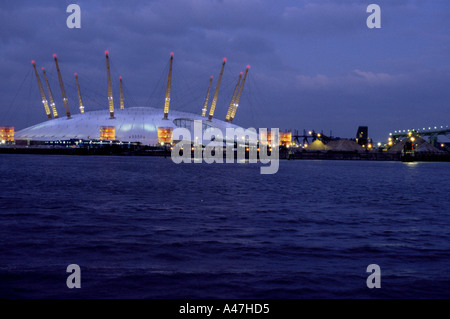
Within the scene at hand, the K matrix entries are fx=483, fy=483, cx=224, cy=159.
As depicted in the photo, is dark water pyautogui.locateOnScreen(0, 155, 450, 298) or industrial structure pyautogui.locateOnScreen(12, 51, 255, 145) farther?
industrial structure pyautogui.locateOnScreen(12, 51, 255, 145)

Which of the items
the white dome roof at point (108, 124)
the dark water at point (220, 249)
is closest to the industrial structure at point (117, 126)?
the white dome roof at point (108, 124)

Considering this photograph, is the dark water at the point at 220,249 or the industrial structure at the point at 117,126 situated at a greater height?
the industrial structure at the point at 117,126

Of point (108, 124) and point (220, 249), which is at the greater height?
point (108, 124)

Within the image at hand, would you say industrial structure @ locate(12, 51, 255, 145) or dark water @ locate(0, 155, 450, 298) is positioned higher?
industrial structure @ locate(12, 51, 255, 145)

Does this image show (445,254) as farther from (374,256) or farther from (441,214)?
(441,214)

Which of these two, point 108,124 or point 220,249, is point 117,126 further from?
point 220,249

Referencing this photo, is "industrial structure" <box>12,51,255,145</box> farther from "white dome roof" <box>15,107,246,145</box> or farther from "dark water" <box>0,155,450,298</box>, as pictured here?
"dark water" <box>0,155,450,298</box>

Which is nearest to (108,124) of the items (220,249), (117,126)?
(117,126)

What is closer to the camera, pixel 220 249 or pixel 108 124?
pixel 220 249

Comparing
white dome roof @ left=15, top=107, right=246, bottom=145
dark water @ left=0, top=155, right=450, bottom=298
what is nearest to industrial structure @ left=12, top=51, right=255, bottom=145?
white dome roof @ left=15, top=107, right=246, bottom=145

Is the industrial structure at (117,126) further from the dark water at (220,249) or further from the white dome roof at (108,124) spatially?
the dark water at (220,249)
